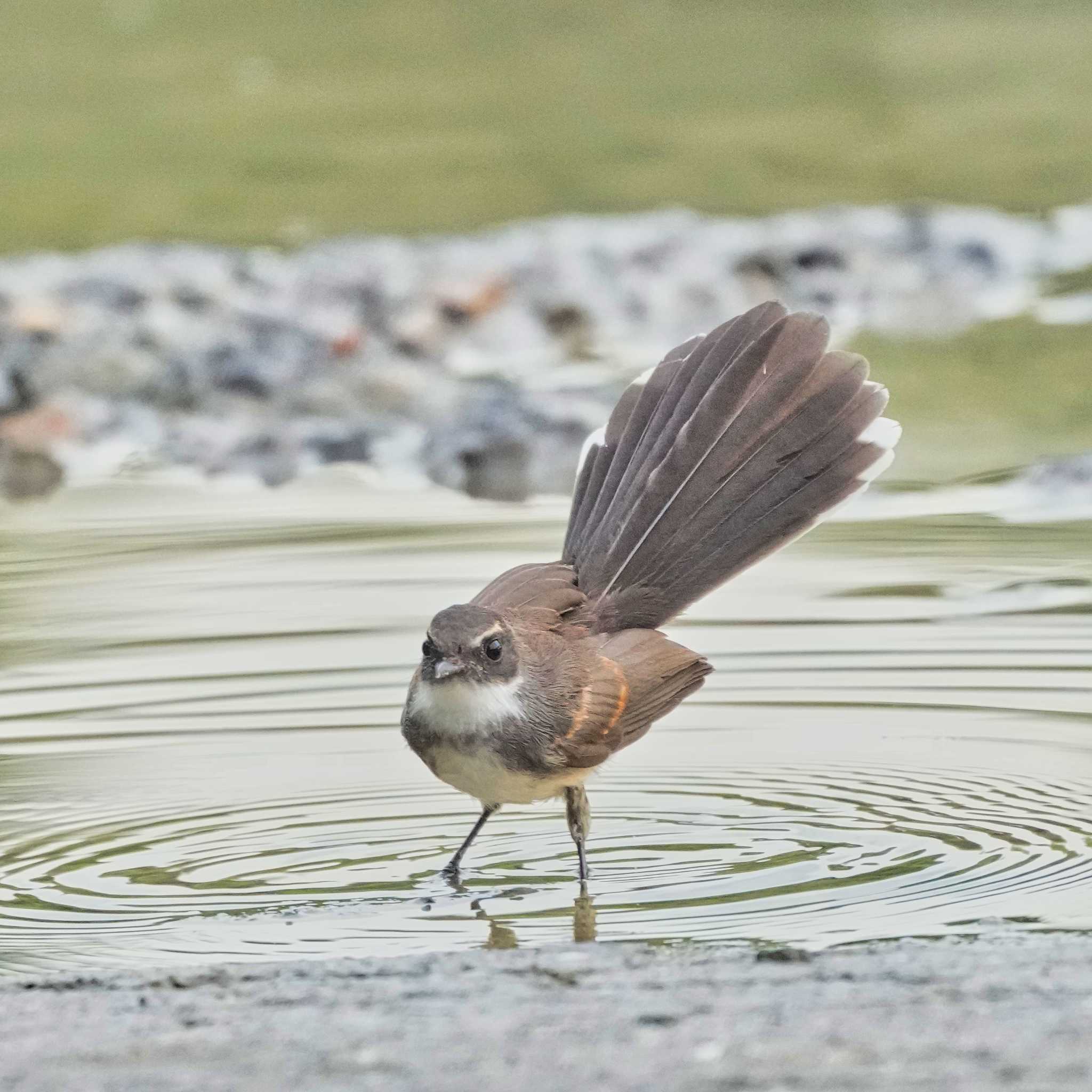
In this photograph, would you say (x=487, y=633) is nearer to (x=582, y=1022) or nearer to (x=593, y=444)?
(x=593, y=444)

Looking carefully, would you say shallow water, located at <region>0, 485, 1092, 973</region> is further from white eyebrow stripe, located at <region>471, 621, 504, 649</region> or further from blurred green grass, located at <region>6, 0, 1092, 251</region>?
blurred green grass, located at <region>6, 0, 1092, 251</region>

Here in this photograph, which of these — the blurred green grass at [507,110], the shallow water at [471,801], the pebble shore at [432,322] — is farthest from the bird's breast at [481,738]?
the blurred green grass at [507,110]

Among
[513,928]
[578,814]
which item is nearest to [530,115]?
[578,814]

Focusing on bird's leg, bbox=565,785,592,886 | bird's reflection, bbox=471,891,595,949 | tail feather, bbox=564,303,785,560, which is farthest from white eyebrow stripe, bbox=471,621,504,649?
tail feather, bbox=564,303,785,560

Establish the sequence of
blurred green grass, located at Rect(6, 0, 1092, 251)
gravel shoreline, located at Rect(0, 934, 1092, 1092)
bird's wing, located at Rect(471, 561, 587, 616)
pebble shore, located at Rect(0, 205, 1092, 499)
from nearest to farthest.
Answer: gravel shoreline, located at Rect(0, 934, 1092, 1092)
bird's wing, located at Rect(471, 561, 587, 616)
pebble shore, located at Rect(0, 205, 1092, 499)
blurred green grass, located at Rect(6, 0, 1092, 251)

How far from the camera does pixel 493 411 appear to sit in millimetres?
11828

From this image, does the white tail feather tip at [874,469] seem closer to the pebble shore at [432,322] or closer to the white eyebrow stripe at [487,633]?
the white eyebrow stripe at [487,633]

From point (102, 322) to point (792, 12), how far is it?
34.8 feet

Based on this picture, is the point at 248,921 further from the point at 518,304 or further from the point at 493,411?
the point at 518,304

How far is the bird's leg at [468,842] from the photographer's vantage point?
5.70 metres

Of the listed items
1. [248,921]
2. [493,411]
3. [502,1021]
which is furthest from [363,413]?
[502,1021]

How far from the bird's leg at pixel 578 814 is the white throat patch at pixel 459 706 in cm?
33

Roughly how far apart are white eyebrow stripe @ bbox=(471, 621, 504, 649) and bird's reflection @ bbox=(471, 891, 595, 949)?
596mm

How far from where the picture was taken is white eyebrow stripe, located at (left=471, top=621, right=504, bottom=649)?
5.60m
